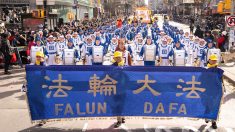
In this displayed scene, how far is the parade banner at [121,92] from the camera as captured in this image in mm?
9289

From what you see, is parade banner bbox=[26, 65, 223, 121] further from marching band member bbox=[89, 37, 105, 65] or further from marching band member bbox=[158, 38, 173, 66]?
marching band member bbox=[89, 37, 105, 65]

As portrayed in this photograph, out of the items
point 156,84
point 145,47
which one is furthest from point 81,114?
point 145,47

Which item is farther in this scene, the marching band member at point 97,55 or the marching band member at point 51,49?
the marching band member at point 51,49

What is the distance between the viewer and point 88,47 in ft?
59.4

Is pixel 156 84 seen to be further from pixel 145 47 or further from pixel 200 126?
pixel 145 47

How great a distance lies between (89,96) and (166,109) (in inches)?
70.9

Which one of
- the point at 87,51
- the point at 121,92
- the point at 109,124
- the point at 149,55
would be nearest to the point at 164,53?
the point at 149,55

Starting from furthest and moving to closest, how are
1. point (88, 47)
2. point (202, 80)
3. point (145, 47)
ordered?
point (88, 47) → point (145, 47) → point (202, 80)

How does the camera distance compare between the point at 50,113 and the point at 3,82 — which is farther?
the point at 3,82

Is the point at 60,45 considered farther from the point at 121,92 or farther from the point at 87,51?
the point at 121,92

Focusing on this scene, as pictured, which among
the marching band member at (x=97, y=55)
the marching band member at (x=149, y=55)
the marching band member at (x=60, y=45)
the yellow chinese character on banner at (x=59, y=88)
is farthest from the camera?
the marching band member at (x=60, y=45)

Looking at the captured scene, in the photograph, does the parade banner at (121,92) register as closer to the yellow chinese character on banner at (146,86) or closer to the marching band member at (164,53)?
the yellow chinese character on banner at (146,86)

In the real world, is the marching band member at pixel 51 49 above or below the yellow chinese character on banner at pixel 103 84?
above

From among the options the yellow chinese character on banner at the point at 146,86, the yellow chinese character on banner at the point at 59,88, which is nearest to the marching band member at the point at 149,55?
the yellow chinese character on banner at the point at 146,86
